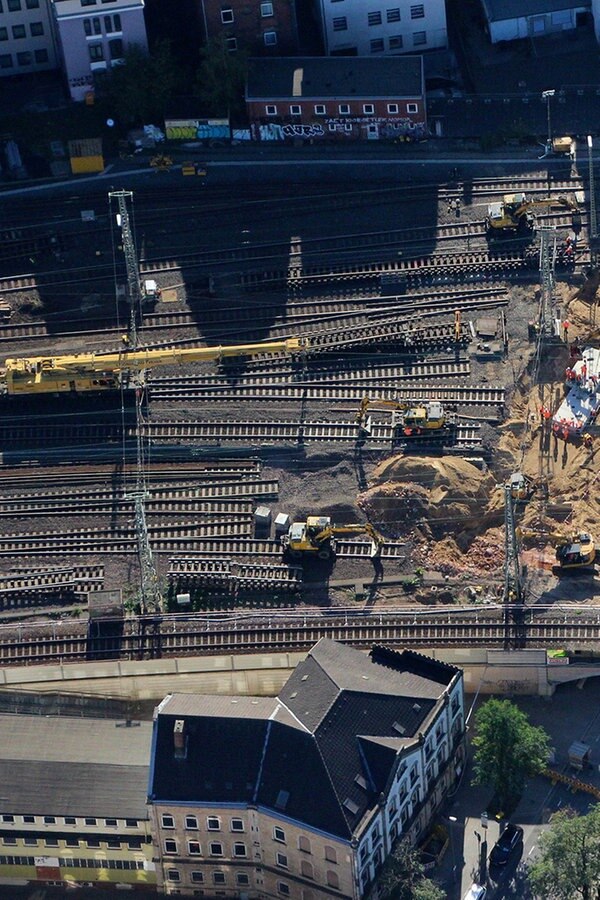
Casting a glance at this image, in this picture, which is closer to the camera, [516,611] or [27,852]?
[27,852]

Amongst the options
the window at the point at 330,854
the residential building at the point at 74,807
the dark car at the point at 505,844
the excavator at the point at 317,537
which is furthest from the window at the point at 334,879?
the excavator at the point at 317,537

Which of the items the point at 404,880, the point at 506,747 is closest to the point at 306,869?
the point at 404,880

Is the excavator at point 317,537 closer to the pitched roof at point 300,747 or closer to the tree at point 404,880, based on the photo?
the pitched roof at point 300,747

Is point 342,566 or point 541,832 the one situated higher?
point 342,566

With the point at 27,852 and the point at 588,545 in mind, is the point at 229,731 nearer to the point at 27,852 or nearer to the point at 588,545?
the point at 27,852

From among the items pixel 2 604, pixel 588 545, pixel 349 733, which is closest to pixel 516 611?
pixel 588 545

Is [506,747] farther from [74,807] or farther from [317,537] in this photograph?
[74,807]

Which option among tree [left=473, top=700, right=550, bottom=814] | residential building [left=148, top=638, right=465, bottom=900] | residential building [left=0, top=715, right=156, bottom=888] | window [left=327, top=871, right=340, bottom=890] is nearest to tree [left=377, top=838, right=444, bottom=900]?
residential building [left=148, top=638, right=465, bottom=900]
